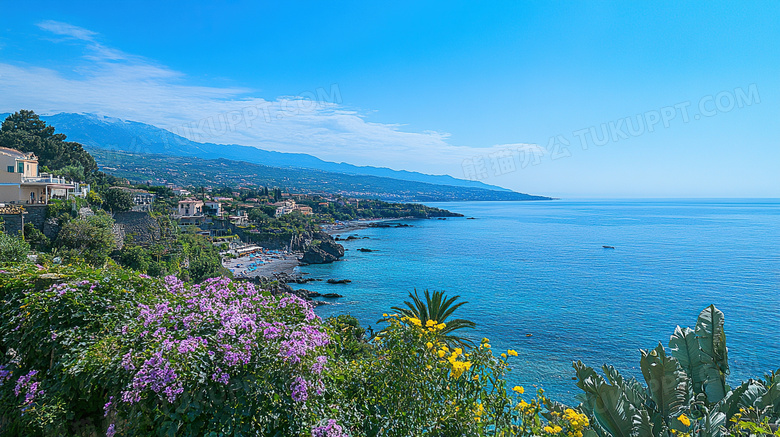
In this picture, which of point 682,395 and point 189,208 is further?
point 189,208

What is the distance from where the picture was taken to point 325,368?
3.09 meters

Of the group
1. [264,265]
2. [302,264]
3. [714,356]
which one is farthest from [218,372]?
[302,264]

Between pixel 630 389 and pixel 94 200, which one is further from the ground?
pixel 630 389

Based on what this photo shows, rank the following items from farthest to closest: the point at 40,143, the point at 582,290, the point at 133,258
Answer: the point at 582,290
the point at 40,143
the point at 133,258

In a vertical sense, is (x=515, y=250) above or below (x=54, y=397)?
below

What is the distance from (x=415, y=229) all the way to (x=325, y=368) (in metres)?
91.1

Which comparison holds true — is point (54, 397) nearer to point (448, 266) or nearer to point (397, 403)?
point (397, 403)

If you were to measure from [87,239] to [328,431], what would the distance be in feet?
67.8

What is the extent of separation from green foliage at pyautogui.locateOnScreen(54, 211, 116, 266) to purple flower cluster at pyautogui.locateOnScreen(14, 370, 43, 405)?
52.7 feet

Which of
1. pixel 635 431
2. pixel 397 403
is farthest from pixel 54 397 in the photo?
pixel 635 431

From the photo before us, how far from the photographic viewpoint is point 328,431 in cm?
265

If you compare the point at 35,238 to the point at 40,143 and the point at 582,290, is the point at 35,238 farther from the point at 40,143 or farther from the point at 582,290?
the point at 582,290

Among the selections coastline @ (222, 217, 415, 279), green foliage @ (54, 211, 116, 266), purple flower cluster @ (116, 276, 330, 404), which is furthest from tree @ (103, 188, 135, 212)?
purple flower cluster @ (116, 276, 330, 404)

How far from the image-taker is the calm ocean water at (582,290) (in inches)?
846
